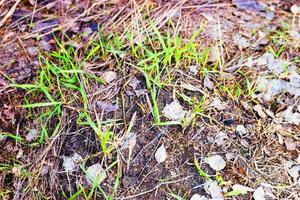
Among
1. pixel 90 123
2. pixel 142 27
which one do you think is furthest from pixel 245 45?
pixel 90 123

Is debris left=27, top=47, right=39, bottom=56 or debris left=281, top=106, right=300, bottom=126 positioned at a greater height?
debris left=27, top=47, right=39, bottom=56

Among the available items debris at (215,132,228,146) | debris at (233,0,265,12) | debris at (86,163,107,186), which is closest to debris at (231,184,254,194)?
debris at (215,132,228,146)

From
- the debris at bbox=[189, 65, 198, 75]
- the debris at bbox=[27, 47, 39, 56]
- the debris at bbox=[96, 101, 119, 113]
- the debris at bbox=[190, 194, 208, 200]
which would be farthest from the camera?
the debris at bbox=[27, 47, 39, 56]

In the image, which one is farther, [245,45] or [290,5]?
[290,5]

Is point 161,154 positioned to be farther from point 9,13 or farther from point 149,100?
point 9,13

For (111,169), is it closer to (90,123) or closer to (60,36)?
(90,123)

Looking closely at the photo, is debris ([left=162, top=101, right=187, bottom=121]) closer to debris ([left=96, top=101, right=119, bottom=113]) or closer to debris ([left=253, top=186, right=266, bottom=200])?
debris ([left=96, top=101, right=119, bottom=113])
